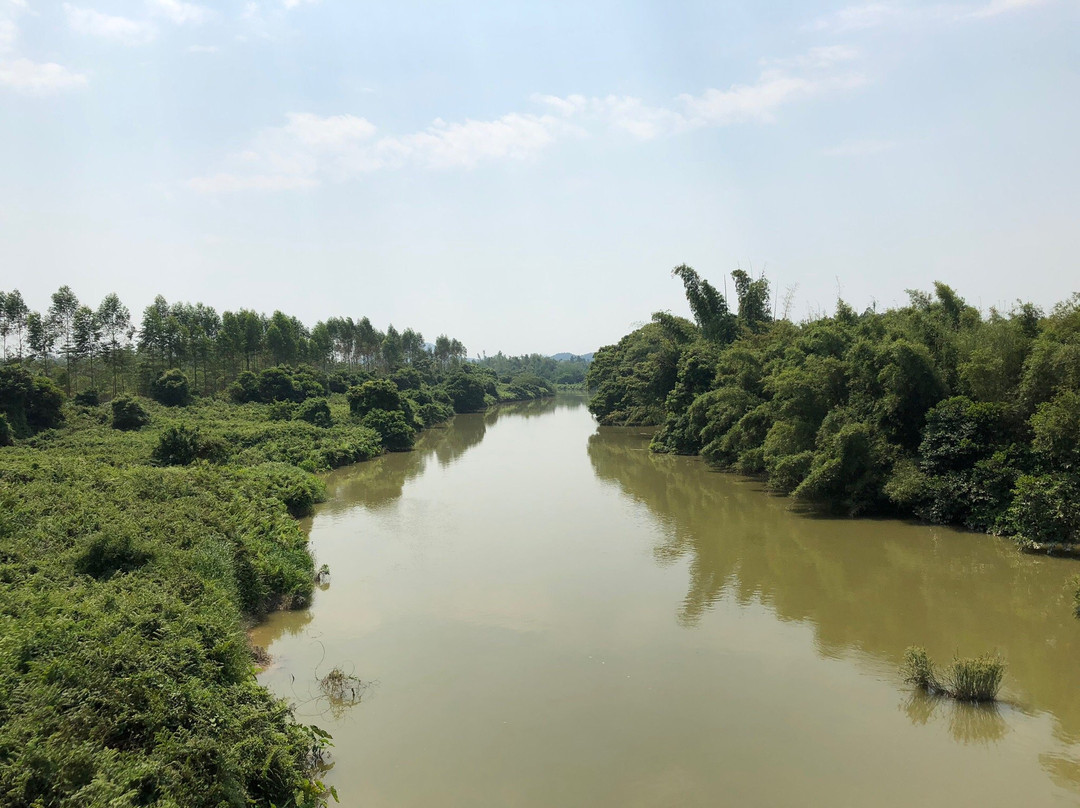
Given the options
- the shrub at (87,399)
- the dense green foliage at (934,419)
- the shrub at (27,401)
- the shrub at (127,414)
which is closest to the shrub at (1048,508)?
the dense green foliage at (934,419)

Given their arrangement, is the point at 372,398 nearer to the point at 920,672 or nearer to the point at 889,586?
the point at 889,586

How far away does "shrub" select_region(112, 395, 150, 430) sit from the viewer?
3014 centimetres

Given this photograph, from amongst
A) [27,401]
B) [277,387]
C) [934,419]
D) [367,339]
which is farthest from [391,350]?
[934,419]

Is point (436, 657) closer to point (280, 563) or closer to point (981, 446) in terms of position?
point (280, 563)

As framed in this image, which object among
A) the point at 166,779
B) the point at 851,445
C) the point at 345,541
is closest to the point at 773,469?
the point at 851,445

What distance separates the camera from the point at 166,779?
5.62 m

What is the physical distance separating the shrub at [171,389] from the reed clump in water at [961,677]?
38251 mm

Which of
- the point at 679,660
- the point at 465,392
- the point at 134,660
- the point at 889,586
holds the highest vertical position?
the point at 465,392

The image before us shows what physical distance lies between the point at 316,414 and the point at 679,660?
31020 millimetres

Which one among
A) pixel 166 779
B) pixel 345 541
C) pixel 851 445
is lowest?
pixel 345 541

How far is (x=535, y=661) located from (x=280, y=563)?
5.75m

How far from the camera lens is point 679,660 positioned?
10.4 metres

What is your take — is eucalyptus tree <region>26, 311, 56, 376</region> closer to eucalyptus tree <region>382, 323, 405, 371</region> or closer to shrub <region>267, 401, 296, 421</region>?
shrub <region>267, 401, 296, 421</region>

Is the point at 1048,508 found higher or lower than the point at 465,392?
lower
